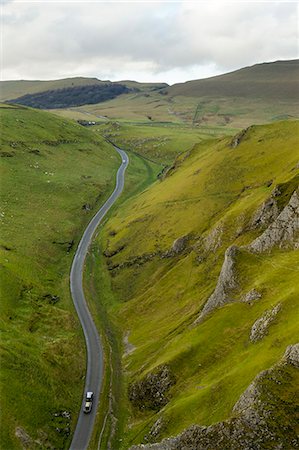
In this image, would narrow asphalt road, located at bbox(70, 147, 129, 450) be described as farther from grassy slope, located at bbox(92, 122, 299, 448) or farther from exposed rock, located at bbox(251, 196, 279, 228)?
exposed rock, located at bbox(251, 196, 279, 228)

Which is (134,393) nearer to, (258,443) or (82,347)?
(82,347)

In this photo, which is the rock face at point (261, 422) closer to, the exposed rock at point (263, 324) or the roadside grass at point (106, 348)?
the exposed rock at point (263, 324)

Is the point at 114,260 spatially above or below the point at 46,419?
above

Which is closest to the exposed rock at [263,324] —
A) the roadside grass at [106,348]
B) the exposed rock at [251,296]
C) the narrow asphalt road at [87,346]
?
the exposed rock at [251,296]

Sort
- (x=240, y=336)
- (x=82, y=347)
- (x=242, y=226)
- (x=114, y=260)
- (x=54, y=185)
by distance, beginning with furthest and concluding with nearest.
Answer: (x=54, y=185)
(x=114, y=260)
(x=242, y=226)
(x=82, y=347)
(x=240, y=336)

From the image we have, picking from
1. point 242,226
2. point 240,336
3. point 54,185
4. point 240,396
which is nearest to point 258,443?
point 240,396

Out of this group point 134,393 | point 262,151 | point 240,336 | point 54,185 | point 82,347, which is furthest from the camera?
point 54,185

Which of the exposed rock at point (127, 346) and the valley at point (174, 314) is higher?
the valley at point (174, 314)
